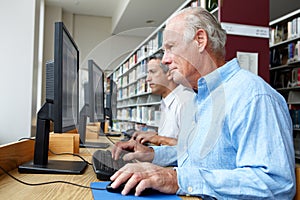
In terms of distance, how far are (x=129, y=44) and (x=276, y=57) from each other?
3.76 metres

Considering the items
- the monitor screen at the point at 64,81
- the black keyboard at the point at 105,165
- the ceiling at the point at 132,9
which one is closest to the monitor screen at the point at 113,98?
the monitor screen at the point at 64,81

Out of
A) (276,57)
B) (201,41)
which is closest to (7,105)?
(201,41)

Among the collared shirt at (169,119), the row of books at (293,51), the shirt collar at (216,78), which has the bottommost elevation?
the collared shirt at (169,119)

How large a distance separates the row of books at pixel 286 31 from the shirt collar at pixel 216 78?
334cm

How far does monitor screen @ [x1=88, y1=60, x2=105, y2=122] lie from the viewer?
5.02 feet

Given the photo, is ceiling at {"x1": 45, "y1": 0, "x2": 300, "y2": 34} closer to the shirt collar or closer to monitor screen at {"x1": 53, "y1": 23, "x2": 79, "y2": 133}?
monitor screen at {"x1": 53, "y1": 23, "x2": 79, "y2": 133}

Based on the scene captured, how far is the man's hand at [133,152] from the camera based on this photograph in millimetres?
1117

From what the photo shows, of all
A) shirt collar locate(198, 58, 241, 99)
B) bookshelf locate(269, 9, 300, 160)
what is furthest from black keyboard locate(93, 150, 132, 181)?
bookshelf locate(269, 9, 300, 160)

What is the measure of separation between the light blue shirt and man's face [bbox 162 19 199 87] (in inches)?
6.8

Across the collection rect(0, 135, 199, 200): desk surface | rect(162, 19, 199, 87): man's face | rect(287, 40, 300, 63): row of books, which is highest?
rect(287, 40, 300, 63): row of books

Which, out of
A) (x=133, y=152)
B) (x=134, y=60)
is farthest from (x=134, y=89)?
(x=133, y=152)

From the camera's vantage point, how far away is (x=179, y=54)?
1048 mm

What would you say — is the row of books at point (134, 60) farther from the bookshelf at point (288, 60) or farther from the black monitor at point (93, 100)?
the bookshelf at point (288, 60)

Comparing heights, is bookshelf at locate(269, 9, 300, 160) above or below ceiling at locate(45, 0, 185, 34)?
below
